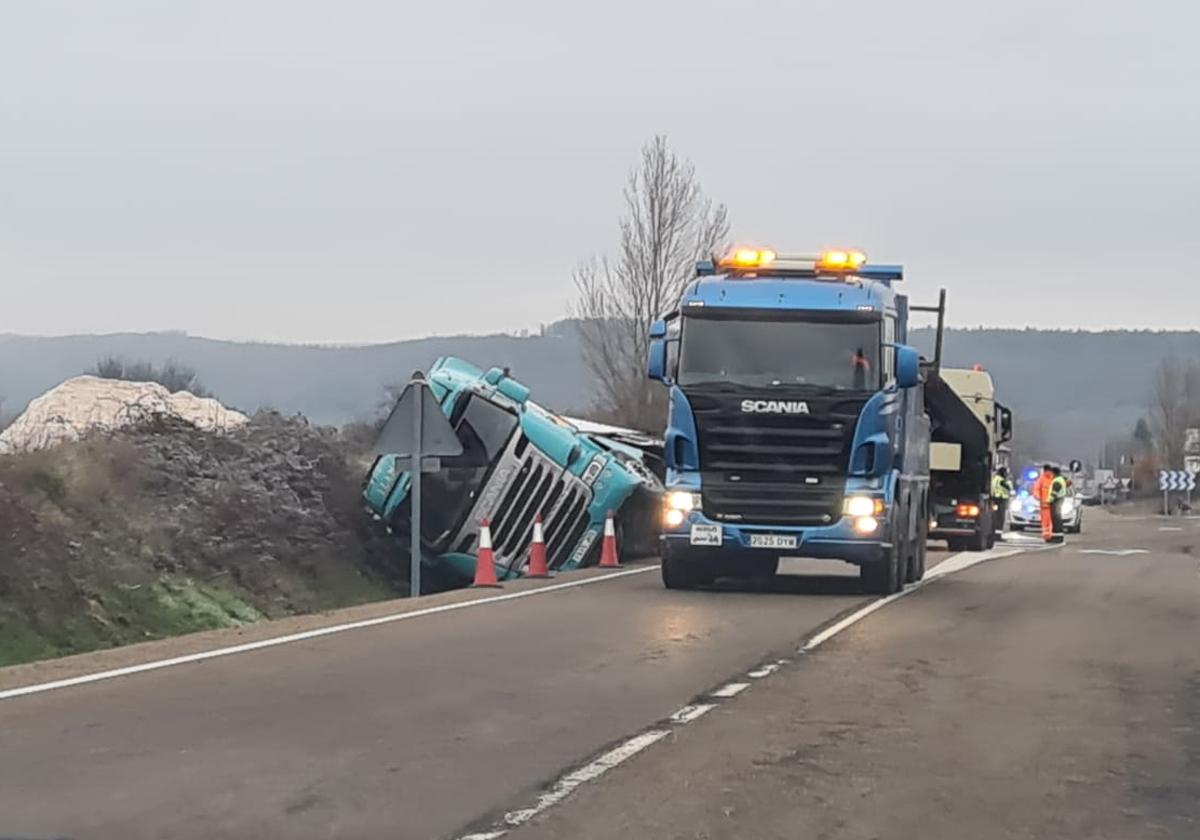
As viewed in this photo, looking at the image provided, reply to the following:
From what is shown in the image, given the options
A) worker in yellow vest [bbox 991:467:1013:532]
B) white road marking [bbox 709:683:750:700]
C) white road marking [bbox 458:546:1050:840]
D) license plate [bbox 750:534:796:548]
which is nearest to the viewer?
white road marking [bbox 458:546:1050:840]

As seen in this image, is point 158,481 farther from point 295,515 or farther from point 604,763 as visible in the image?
point 604,763

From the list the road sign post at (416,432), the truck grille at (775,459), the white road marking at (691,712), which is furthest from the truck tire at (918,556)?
the white road marking at (691,712)

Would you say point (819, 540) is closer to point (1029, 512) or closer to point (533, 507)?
point (533, 507)

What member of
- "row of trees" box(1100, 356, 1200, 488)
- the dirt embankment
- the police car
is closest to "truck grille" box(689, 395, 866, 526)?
the dirt embankment

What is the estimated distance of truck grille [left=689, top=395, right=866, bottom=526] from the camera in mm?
18844

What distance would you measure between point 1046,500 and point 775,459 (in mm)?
25879

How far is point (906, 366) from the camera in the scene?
19547 millimetres

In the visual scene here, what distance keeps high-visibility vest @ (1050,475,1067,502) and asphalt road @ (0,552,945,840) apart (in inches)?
1110

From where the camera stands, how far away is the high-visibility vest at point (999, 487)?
3677 centimetres

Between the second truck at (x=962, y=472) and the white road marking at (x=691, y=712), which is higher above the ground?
the second truck at (x=962, y=472)

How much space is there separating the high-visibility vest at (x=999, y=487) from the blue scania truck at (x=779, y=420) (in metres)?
17.6

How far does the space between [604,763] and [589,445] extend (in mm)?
17849

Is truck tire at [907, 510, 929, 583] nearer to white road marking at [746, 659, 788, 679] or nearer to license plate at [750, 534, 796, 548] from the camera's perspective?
license plate at [750, 534, 796, 548]

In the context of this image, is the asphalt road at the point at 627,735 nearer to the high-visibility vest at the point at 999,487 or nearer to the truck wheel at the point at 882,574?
the truck wheel at the point at 882,574
